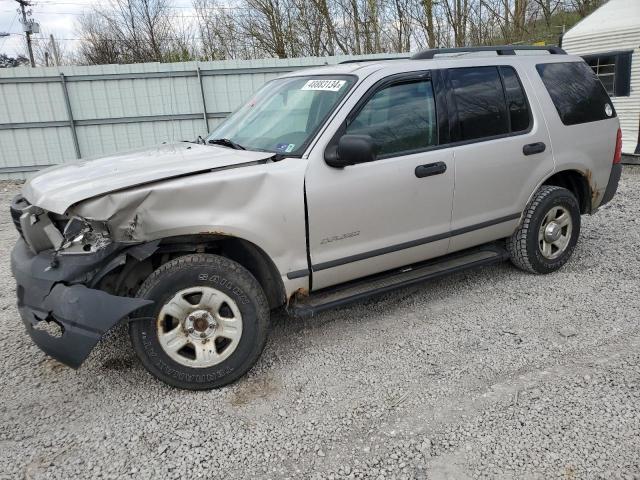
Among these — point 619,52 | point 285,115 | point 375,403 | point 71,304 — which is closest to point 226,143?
point 285,115

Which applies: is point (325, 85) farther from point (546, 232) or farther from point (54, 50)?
point (54, 50)

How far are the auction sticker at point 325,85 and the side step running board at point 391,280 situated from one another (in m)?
1.39

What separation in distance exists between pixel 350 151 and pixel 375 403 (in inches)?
59.8

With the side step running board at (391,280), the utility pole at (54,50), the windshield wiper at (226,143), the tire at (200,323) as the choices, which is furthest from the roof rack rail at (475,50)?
the utility pole at (54,50)

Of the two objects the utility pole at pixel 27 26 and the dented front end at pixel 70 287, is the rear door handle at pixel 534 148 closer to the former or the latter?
the dented front end at pixel 70 287

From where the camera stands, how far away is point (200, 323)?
3027 mm

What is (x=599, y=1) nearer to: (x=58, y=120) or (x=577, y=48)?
(x=577, y=48)

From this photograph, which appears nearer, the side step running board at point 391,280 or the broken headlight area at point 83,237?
the broken headlight area at point 83,237

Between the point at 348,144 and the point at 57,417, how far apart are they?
7.68 ft

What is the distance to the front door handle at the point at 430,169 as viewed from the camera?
3.64 m

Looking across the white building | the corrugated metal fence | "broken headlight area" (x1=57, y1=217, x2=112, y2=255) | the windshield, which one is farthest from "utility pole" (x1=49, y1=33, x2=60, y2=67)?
"broken headlight area" (x1=57, y1=217, x2=112, y2=255)

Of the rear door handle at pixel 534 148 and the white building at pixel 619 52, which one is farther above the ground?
the white building at pixel 619 52

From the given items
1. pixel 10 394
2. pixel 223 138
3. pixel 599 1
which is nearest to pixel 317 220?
pixel 223 138

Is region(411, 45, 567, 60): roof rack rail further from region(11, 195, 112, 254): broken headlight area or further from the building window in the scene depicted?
the building window
